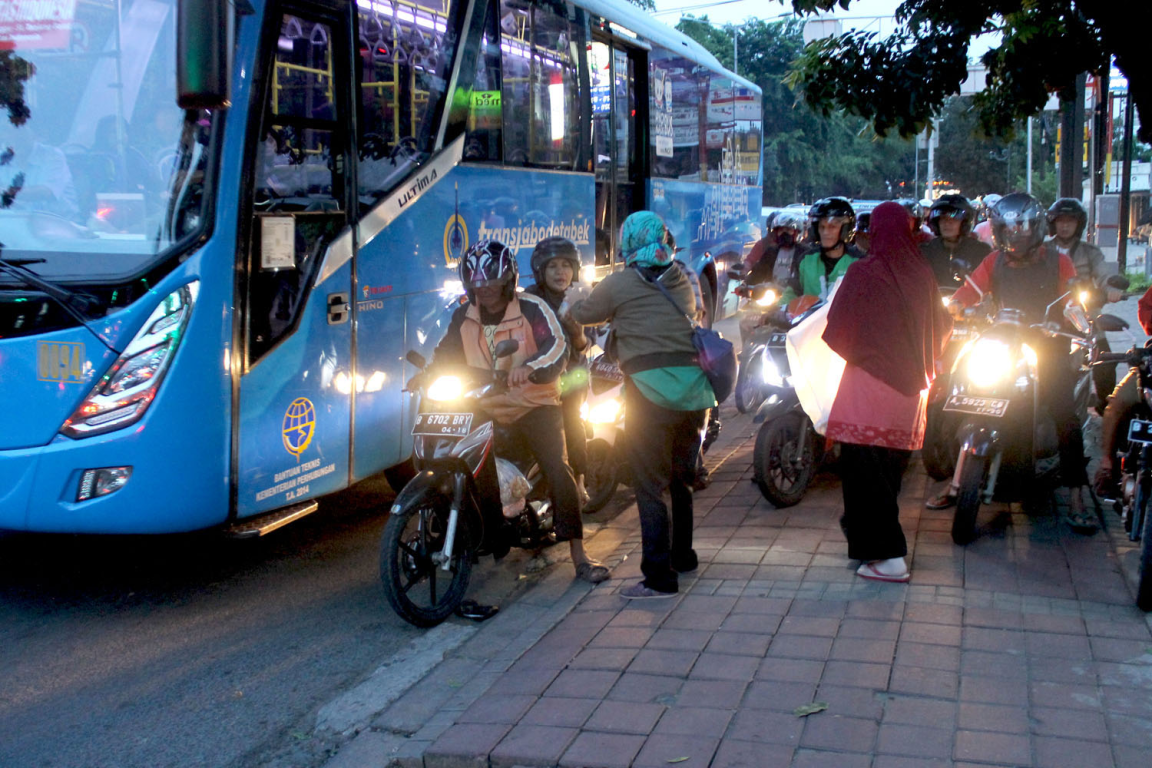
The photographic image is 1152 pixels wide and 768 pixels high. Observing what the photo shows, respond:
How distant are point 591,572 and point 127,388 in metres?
2.31

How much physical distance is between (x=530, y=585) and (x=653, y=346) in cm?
149

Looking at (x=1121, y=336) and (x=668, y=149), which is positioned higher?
(x=668, y=149)

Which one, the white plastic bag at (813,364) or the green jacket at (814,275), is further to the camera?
the green jacket at (814,275)

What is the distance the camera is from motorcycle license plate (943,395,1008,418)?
5336 millimetres

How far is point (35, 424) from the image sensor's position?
4648 millimetres

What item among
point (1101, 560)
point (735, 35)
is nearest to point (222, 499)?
point (1101, 560)

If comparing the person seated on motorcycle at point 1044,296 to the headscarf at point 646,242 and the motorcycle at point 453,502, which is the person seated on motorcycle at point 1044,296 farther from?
the motorcycle at point 453,502

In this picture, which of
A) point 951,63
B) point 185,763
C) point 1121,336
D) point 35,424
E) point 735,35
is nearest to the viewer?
point 185,763

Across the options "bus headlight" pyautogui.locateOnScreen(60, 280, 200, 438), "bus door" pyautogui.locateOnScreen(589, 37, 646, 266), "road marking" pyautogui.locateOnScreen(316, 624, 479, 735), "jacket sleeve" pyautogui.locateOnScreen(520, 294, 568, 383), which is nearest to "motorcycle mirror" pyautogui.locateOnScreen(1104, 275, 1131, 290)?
"jacket sleeve" pyautogui.locateOnScreen(520, 294, 568, 383)

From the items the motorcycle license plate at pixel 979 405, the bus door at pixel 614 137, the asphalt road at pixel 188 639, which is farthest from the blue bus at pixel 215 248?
the motorcycle license plate at pixel 979 405

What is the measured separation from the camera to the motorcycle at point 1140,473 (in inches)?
175

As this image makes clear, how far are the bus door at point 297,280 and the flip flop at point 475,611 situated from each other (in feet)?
3.52

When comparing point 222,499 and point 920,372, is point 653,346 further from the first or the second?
point 222,499

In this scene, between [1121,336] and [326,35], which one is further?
[1121,336]
